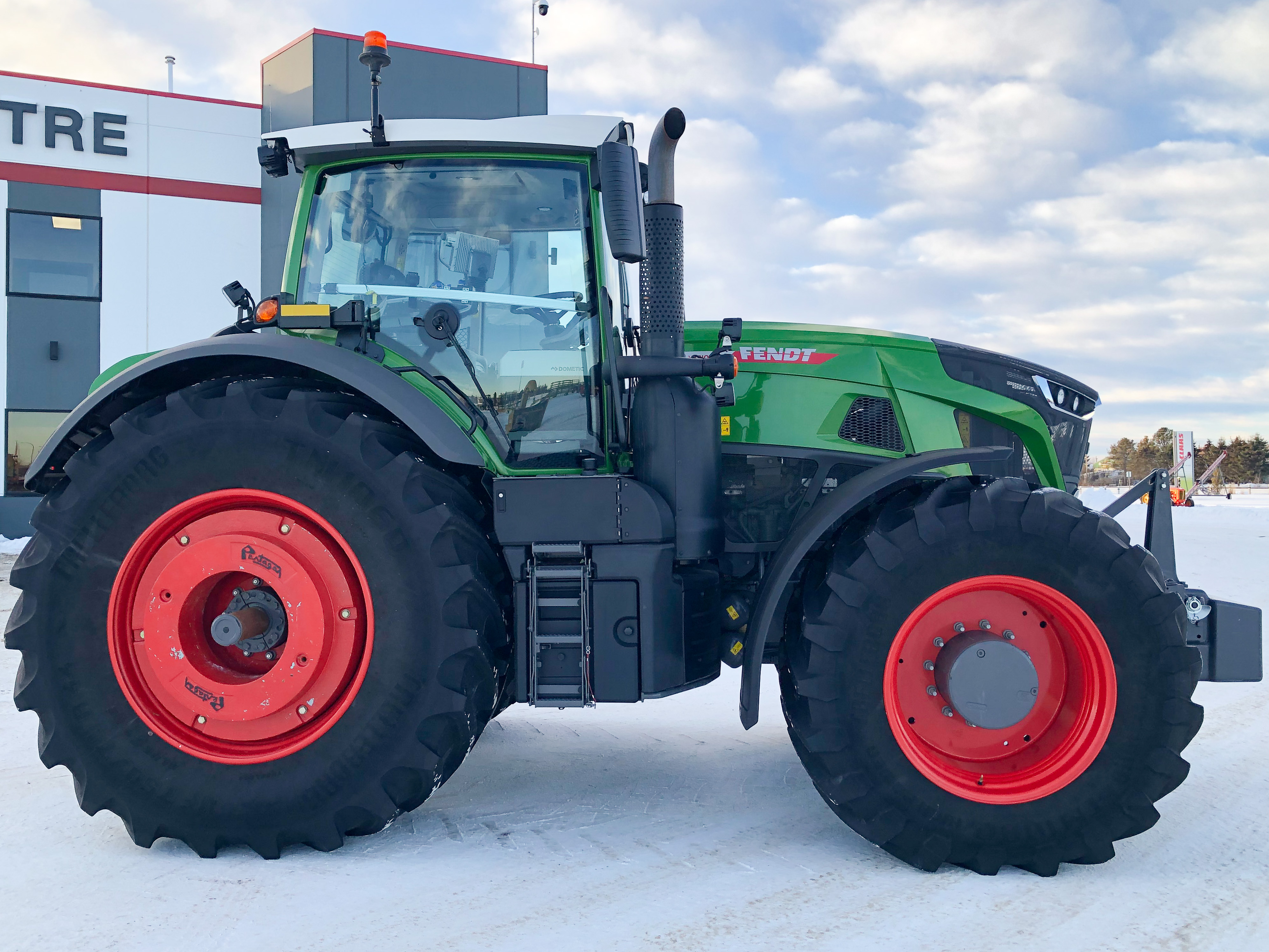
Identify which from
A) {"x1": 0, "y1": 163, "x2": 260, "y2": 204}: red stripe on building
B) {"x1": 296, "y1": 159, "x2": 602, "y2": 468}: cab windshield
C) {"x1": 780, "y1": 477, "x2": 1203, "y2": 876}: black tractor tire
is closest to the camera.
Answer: {"x1": 780, "y1": 477, "x2": 1203, "y2": 876}: black tractor tire

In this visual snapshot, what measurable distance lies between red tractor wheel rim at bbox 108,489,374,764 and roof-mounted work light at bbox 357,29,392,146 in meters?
1.26

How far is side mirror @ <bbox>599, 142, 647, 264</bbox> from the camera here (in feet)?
8.87

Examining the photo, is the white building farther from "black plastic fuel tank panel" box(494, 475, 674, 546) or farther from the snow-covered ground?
"black plastic fuel tank panel" box(494, 475, 674, 546)

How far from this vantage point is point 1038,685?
273cm

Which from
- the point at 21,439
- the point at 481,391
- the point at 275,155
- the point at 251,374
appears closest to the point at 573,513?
the point at 481,391

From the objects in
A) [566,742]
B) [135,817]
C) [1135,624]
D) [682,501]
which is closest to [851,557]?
[682,501]

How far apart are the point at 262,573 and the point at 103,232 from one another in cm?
1441

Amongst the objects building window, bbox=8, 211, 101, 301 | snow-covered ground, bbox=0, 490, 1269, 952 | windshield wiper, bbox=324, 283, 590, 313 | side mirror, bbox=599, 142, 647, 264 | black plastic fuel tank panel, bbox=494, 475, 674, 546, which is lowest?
snow-covered ground, bbox=0, 490, 1269, 952

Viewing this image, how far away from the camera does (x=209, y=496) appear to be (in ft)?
9.30

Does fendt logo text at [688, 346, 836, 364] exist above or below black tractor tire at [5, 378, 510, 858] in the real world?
above

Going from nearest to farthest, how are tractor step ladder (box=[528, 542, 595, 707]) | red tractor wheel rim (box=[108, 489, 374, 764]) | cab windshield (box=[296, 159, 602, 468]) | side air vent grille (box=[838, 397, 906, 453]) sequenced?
red tractor wheel rim (box=[108, 489, 374, 764]) < tractor step ladder (box=[528, 542, 595, 707]) < cab windshield (box=[296, 159, 602, 468]) < side air vent grille (box=[838, 397, 906, 453])

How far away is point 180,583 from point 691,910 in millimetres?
1768

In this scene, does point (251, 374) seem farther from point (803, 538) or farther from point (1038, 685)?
point (1038, 685)

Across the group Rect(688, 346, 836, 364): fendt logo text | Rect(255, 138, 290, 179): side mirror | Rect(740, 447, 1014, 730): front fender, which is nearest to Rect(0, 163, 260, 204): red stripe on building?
Rect(255, 138, 290, 179): side mirror
